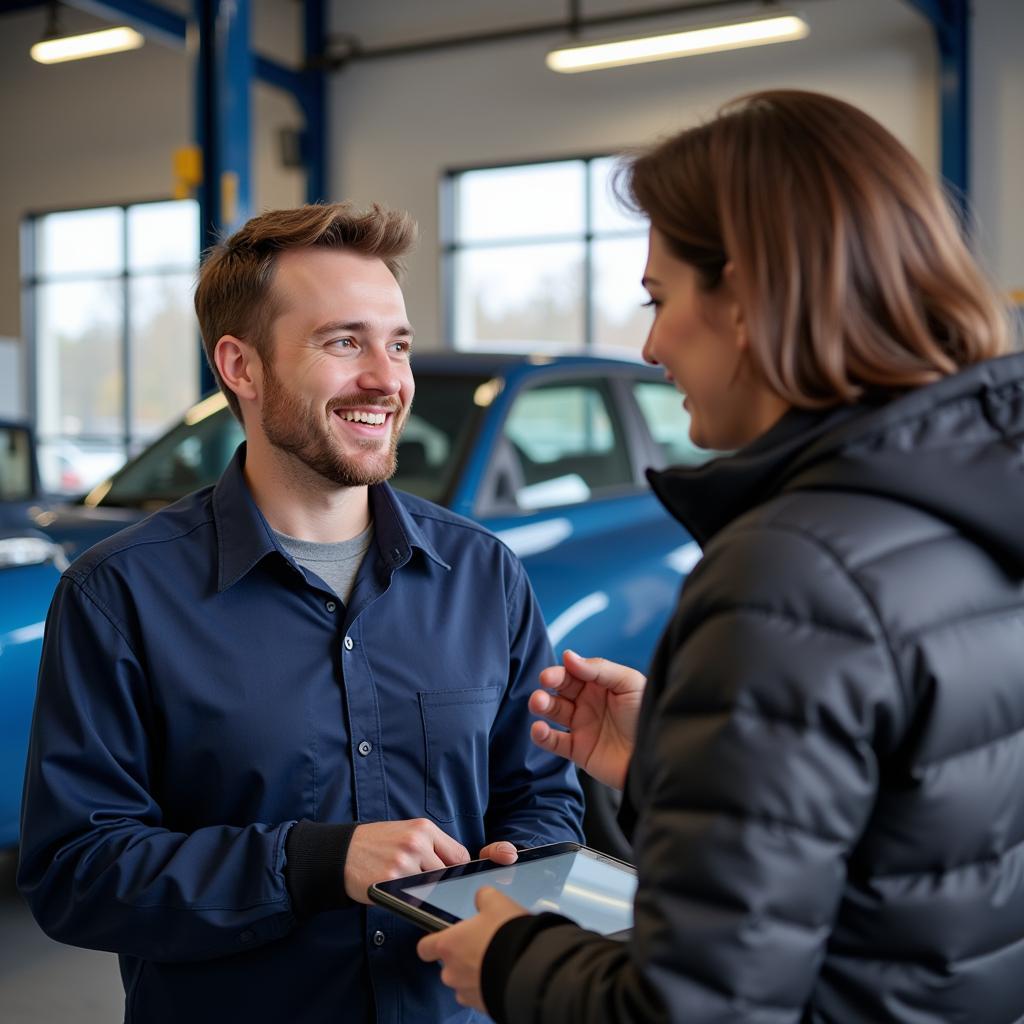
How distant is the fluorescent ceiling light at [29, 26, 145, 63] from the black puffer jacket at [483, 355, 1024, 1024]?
8.82 m

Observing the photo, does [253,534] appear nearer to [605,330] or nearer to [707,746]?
[707,746]

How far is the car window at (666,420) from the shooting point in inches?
190

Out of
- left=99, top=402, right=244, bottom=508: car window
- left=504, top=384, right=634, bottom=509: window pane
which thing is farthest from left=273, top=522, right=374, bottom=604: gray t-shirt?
left=99, top=402, right=244, bottom=508: car window

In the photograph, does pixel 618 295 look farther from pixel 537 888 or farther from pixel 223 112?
pixel 537 888

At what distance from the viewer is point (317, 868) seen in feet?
5.33

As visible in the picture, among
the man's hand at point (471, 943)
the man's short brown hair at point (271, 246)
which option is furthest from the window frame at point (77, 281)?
the man's hand at point (471, 943)

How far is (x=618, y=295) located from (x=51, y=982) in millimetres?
9246

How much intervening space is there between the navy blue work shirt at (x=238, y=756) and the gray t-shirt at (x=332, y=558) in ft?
0.14

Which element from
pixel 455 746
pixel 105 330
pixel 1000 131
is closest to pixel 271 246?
pixel 455 746

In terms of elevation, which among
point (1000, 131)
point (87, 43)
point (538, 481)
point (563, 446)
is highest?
point (87, 43)

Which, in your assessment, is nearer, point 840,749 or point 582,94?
point 840,749

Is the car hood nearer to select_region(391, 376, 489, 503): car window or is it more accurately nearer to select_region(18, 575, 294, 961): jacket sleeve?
select_region(391, 376, 489, 503): car window

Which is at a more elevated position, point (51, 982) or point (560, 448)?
point (560, 448)

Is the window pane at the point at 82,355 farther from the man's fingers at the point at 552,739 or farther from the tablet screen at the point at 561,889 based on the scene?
the tablet screen at the point at 561,889
